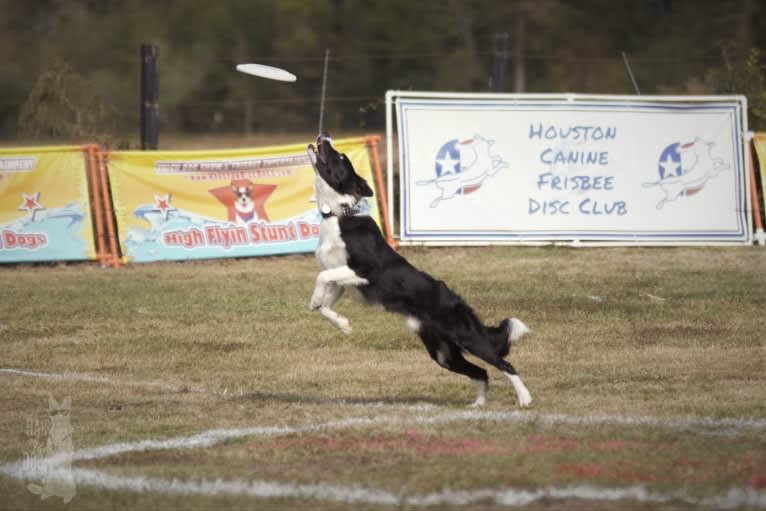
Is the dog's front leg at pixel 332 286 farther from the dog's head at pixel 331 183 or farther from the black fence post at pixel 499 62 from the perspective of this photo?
the black fence post at pixel 499 62

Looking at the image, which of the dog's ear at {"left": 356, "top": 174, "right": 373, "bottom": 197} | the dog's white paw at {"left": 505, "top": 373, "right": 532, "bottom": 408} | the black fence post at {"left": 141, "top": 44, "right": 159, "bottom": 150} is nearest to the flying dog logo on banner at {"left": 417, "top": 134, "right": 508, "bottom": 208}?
the black fence post at {"left": 141, "top": 44, "right": 159, "bottom": 150}

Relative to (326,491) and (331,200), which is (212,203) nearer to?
(331,200)

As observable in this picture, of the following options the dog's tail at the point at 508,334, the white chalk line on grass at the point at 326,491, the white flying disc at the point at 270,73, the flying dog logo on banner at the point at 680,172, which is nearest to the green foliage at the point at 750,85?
the flying dog logo on banner at the point at 680,172

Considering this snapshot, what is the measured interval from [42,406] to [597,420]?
137 inches

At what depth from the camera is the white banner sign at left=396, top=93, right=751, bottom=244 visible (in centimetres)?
1468

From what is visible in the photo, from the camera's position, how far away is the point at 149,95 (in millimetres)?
15688

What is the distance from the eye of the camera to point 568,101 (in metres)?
15.1

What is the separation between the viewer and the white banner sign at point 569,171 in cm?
1468

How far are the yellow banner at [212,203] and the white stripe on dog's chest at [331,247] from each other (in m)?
6.60

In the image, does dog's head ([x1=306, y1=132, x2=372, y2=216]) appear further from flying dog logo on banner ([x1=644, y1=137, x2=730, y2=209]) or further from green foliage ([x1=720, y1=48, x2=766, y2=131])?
green foliage ([x1=720, y1=48, x2=766, y2=131])

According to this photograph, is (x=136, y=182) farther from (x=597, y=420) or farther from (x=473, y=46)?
(x=473, y=46)

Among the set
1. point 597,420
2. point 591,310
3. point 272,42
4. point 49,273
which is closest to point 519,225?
point 591,310

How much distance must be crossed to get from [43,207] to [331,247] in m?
7.25

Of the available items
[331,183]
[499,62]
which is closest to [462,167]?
[499,62]
